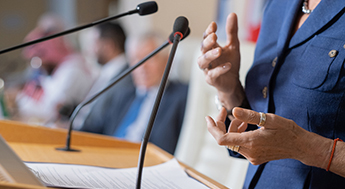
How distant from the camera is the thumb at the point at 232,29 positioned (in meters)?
0.76

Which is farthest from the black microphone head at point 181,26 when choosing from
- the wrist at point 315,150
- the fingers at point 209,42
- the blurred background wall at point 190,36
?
the blurred background wall at point 190,36

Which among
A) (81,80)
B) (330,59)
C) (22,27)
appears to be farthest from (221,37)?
(22,27)

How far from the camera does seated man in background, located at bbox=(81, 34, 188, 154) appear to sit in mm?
2104

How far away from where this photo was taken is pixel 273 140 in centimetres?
54

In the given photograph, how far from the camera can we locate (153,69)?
2.30m

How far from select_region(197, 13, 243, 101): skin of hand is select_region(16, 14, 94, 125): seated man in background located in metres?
2.15

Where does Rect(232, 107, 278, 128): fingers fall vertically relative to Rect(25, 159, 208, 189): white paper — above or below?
above

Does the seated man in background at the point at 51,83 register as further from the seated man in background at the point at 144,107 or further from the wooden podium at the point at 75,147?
the wooden podium at the point at 75,147

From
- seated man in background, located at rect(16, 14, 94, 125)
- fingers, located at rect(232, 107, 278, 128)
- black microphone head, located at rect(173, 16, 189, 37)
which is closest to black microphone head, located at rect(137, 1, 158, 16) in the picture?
black microphone head, located at rect(173, 16, 189, 37)

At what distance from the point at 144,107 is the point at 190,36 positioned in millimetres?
1424

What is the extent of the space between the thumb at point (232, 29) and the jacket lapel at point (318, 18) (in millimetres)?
127

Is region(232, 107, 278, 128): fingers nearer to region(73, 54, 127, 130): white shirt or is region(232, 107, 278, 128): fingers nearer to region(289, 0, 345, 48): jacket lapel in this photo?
region(289, 0, 345, 48): jacket lapel

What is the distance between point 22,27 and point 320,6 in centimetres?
478

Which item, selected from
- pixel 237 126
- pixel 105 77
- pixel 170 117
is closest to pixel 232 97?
pixel 237 126
